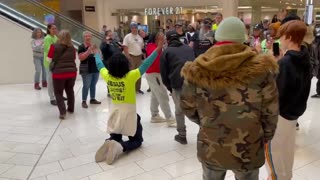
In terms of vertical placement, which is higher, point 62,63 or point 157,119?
point 62,63

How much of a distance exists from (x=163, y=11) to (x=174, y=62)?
41.7ft

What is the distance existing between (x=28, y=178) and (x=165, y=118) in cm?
232

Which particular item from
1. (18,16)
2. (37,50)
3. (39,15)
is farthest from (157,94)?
(39,15)

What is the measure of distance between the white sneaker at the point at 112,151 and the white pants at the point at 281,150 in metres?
1.68

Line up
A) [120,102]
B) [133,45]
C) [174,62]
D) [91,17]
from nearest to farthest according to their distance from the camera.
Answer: [120,102] → [174,62] → [133,45] → [91,17]

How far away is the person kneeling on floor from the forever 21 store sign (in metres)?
12.8

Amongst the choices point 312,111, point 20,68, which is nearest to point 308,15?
point 312,111

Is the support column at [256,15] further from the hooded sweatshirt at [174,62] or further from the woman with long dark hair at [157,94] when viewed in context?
the hooded sweatshirt at [174,62]

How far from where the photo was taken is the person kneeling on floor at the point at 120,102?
140 inches

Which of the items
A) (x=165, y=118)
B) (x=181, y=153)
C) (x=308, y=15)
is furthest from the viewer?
(x=308, y=15)

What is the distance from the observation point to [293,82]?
236 centimetres

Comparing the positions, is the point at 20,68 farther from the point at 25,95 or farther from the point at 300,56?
the point at 300,56

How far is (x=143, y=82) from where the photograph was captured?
27.7 ft

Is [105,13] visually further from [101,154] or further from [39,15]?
[101,154]
